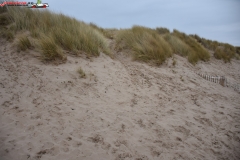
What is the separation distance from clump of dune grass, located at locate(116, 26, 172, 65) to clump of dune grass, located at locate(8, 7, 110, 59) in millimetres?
1258

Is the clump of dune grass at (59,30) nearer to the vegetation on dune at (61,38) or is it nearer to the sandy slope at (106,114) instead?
the vegetation on dune at (61,38)

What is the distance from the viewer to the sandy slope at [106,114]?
→ 8.54 ft

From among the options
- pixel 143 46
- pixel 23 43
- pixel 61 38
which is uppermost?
pixel 61 38

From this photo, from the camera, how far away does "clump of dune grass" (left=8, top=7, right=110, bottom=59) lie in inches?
208

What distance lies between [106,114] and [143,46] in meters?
4.21

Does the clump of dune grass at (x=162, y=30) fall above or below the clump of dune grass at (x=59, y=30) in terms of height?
above

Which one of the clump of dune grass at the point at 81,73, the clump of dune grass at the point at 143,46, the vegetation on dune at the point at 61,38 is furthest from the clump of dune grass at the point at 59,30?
the clump of dune grass at the point at 143,46

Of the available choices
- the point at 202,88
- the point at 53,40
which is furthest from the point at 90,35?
the point at 202,88

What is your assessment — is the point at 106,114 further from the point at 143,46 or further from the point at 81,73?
the point at 143,46

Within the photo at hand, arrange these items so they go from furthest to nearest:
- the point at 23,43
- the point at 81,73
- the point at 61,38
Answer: the point at 61,38
the point at 23,43
the point at 81,73

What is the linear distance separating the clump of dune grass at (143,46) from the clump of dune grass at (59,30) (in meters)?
1.26

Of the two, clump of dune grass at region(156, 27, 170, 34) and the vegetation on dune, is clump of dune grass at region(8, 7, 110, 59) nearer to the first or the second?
the vegetation on dune

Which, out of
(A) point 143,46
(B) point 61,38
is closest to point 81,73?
(B) point 61,38

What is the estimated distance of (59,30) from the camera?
18.2 feet
